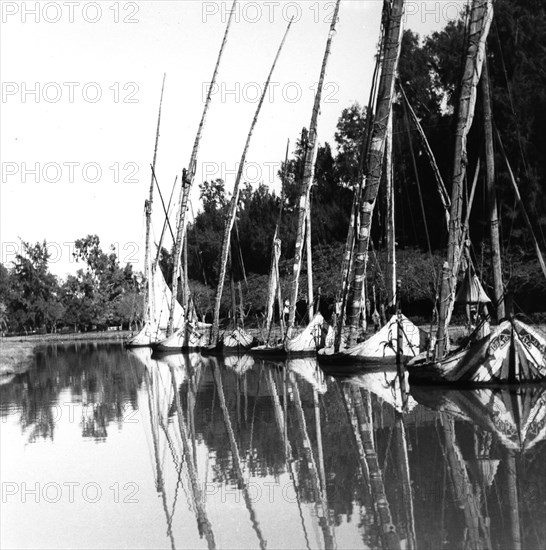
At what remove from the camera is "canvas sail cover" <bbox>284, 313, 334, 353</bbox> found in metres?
32.1

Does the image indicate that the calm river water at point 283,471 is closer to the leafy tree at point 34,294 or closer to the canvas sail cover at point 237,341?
the canvas sail cover at point 237,341

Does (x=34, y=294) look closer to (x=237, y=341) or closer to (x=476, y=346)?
(x=237, y=341)

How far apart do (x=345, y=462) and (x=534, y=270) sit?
34925mm

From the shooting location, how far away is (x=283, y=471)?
432 inches

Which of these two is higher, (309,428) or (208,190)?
(208,190)

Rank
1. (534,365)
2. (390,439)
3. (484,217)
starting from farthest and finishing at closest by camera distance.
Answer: (484,217) → (534,365) → (390,439)

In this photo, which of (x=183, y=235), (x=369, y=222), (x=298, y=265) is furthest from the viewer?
(x=183, y=235)

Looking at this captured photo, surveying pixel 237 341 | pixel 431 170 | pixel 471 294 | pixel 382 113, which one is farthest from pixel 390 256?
pixel 431 170

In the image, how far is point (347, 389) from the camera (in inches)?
805

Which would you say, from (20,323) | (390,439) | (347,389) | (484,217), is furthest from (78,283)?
Result: (390,439)

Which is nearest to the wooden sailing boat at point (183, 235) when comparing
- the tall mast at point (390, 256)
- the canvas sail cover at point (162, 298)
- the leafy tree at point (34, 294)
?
the canvas sail cover at point (162, 298)

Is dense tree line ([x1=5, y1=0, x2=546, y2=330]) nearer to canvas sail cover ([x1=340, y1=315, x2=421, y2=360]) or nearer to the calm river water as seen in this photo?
canvas sail cover ([x1=340, y1=315, x2=421, y2=360])

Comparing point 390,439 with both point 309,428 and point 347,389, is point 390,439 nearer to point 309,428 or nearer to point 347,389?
point 309,428

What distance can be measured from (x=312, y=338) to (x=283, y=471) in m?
21.9
